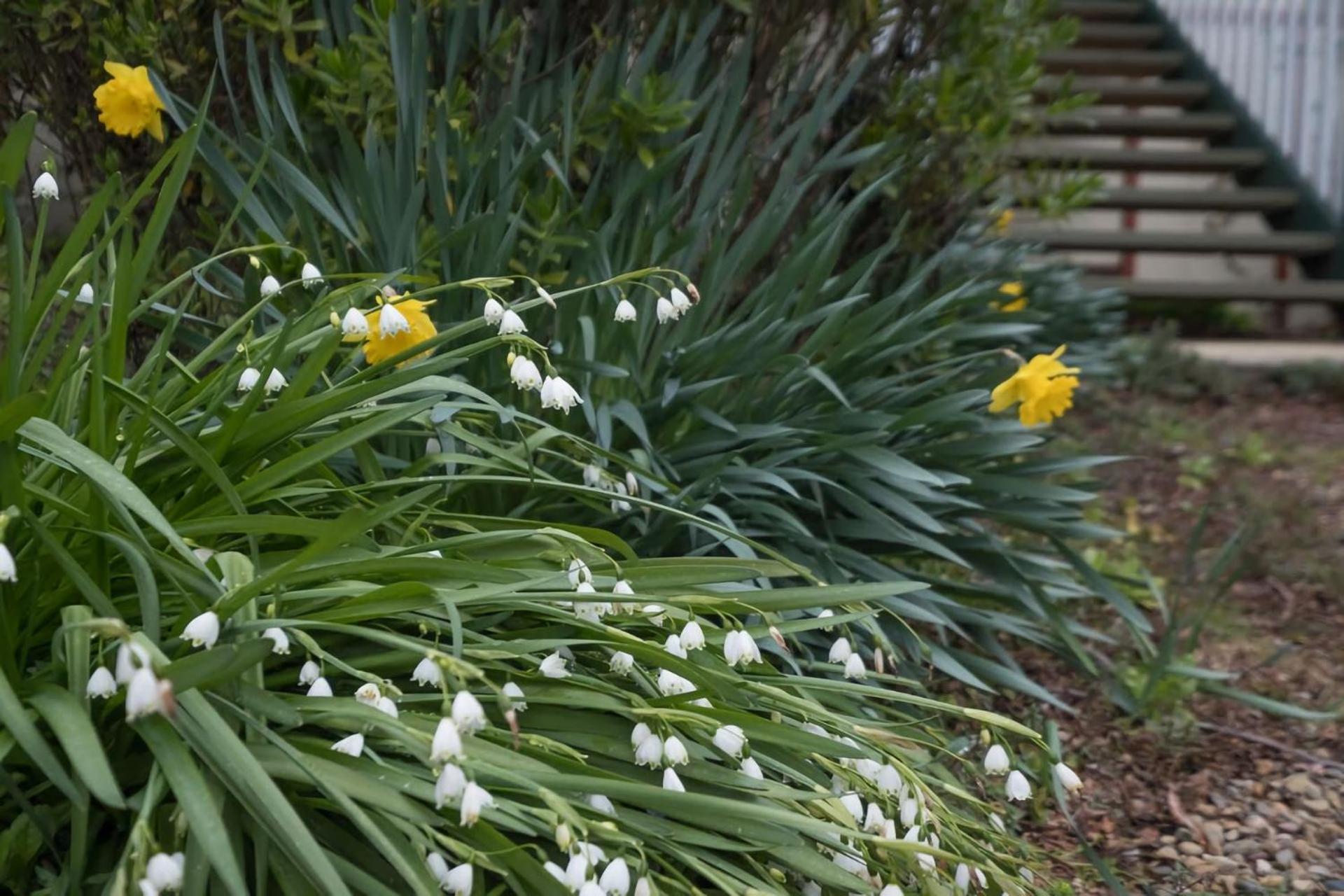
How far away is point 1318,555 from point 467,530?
8.53ft

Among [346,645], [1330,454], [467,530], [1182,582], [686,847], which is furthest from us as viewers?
[1330,454]

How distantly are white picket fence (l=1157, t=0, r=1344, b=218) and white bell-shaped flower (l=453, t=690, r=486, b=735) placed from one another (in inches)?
270

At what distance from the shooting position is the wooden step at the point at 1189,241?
671 cm

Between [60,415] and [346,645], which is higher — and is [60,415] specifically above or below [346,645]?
Result: above

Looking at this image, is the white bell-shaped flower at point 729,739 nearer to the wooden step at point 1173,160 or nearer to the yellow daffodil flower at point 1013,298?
the yellow daffodil flower at point 1013,298

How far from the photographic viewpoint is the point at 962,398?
243cm

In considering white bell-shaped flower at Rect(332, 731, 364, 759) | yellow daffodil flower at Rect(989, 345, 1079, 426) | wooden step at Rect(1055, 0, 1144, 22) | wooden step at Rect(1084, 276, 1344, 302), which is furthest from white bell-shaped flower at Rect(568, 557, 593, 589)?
wooden step at Rect(1055, 0, 1144, 22)

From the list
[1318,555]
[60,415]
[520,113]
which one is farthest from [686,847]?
[1318,555]

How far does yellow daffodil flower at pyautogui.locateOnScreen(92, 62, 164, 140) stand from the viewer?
2.27 metres

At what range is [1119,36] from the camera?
8.02m

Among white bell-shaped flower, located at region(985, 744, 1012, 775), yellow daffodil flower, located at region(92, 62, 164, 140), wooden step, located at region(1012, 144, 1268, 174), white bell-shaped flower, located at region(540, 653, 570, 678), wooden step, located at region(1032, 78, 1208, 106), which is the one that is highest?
yellow daffodil flower, located at region(92, 62, 164, 140)

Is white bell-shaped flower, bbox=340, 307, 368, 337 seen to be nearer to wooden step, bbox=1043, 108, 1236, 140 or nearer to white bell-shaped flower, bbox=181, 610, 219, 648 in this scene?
white bell-shaped flower, bbox=181, 610, 219, 648

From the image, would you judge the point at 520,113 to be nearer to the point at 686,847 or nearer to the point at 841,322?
the point at 841,322

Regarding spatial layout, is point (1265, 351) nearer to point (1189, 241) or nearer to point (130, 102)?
point (1189, 241)
